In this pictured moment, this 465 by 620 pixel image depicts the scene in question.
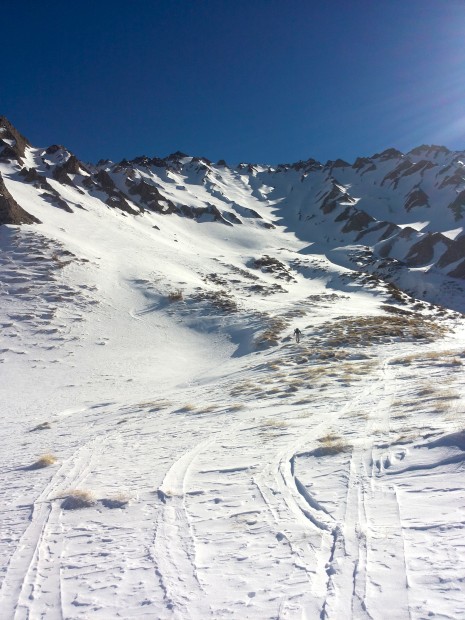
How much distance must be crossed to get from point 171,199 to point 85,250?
72.3 metres

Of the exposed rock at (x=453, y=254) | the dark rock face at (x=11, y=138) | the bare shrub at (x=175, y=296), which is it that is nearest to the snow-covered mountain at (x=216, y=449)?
the bare shrub at (x=175, y=296)

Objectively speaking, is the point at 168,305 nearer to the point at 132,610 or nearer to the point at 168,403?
the point at 168,403

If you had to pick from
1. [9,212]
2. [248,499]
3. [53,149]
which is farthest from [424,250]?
[53,149]

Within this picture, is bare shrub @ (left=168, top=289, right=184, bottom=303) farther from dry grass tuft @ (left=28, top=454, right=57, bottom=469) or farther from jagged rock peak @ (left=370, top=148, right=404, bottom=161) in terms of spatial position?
jagged rock peak @ (left=370, top=148, right=404, bottom=161)

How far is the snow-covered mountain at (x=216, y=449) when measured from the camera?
4055 mm

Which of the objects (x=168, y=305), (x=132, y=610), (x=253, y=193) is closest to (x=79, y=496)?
(x=132, y=610)

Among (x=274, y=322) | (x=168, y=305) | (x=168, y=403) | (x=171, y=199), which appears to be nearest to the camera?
(x=168, y=403)

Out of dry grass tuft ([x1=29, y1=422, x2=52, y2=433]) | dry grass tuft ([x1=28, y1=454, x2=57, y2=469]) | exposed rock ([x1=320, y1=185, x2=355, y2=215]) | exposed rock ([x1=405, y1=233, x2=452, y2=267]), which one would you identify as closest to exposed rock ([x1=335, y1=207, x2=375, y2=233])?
exposed rock ([x1=320, y1=185, x2=355, y2=215])

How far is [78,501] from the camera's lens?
637 cm

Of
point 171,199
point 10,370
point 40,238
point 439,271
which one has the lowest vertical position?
point 10,370

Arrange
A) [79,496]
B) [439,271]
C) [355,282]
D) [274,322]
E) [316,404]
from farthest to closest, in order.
Answer: [439,271] → [355,282] → [274,322] → [316,404] → [79,496]

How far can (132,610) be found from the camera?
3.89 m

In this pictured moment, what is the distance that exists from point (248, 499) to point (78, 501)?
2.89 meters

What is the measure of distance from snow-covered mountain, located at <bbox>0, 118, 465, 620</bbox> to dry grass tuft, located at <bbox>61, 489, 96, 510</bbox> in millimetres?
32
